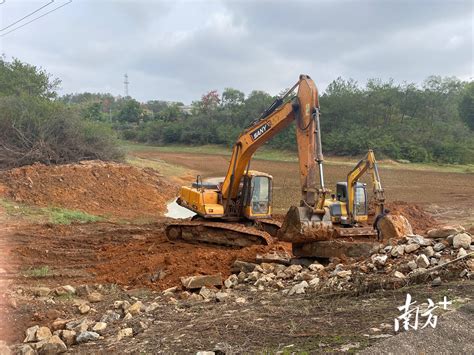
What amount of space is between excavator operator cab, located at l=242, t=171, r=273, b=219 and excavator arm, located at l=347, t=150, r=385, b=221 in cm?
215

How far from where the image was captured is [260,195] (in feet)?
40.0

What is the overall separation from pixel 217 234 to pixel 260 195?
1496 millimetres

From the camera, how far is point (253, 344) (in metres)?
4.36

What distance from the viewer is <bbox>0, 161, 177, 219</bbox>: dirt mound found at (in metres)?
17.5

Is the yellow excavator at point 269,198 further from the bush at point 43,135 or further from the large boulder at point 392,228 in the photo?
the bush at point 43,135

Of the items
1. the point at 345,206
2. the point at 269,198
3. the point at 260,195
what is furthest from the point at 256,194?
the point at 345,206

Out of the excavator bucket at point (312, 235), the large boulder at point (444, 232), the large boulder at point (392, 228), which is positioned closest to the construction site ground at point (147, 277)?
the excavator bucket at point (312, 235)

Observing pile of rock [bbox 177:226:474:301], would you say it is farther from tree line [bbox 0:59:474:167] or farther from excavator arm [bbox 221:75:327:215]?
tree line [bbox 0:59:474:167]

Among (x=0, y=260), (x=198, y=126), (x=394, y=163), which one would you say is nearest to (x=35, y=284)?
(x=0, y=260)

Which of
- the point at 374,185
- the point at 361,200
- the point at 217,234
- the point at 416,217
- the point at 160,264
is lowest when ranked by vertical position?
the point at 416,217

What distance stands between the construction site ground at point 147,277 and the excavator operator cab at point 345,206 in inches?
71.4

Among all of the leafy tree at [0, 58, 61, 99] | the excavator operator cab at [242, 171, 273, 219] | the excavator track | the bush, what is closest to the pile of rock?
the excavator track

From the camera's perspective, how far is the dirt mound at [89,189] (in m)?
17.5

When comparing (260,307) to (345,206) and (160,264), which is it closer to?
(160,264)
